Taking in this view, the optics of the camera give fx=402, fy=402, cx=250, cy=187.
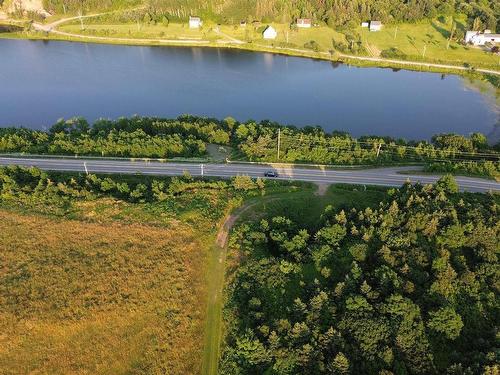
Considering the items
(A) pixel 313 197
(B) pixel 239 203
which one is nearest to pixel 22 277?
(B) pixel 239 203

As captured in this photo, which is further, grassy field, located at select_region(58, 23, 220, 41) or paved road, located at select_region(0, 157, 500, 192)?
grassy field, located at select_region(58, 23, 220, 41)

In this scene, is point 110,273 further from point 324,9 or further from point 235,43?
Answer: point 324,9

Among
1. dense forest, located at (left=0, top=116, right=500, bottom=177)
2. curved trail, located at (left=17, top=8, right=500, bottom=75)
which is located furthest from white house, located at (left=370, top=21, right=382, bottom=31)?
dense forest, located at (left=0, top=116, right=500, bottom=177)

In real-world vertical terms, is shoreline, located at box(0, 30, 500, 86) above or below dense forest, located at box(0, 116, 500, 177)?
above

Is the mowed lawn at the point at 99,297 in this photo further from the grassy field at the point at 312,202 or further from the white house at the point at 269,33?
the white house at the point at 269,33

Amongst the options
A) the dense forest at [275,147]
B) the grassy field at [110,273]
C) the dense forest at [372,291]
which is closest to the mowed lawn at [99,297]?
the grassy field at [110,273]

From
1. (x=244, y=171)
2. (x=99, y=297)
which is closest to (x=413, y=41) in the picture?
(x=244, y=171)

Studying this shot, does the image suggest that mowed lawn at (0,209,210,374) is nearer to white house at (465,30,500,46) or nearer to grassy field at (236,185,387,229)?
grassy field at (236,185,387,229)
